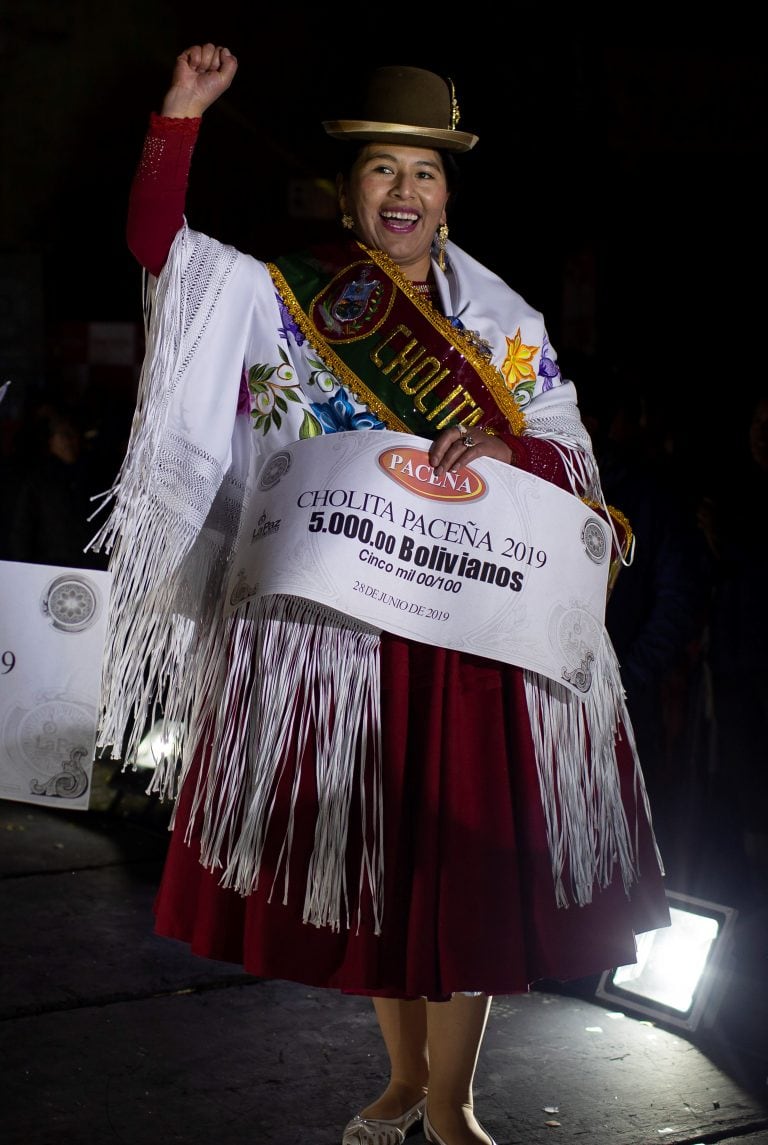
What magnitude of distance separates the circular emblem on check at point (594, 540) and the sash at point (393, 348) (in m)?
0.21

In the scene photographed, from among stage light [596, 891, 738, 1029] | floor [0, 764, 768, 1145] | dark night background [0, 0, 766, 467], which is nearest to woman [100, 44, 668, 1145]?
floor [0, 764, 768, 1145]

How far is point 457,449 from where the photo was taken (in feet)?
7.16

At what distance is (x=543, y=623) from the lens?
7.31 ft

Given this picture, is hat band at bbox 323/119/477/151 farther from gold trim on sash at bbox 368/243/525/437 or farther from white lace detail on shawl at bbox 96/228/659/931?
white lace detail on shawl at bbox 96/228/659/931

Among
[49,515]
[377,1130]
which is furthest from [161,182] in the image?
[49,515]

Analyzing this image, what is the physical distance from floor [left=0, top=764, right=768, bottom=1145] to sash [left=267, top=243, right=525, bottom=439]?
53.0 inches

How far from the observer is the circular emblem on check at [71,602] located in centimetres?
277

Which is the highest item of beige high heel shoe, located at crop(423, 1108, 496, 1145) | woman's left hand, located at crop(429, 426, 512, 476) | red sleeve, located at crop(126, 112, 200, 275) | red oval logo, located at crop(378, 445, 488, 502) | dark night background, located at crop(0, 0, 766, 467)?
dark night background, located at crop(0, 0, 766, 467)

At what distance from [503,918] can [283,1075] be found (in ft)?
2.76

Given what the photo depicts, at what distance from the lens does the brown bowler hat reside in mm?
2352

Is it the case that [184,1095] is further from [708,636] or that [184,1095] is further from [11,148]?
[11,148]

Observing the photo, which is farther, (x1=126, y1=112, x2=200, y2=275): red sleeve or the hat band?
the hat band

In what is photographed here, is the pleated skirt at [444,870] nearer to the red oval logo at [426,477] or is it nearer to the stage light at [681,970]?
the red oval logo at [426,477]

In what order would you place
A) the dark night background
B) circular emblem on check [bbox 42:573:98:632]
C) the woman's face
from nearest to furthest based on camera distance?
the woman's face, circular emblem on check [bbox 42:573:98:632], the dark night background
